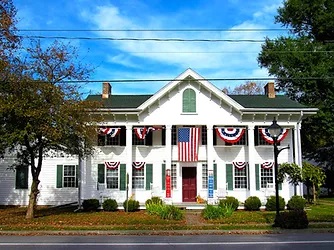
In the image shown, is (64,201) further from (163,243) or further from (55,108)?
(163,243)

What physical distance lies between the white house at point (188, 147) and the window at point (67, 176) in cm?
65

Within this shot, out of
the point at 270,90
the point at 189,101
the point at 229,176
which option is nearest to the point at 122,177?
the point at 189,101

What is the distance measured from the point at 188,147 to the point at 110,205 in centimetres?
612

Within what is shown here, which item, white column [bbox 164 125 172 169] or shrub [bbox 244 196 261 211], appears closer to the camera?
shrub [bbox 244 196 261 211]

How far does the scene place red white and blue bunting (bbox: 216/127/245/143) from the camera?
26.0m

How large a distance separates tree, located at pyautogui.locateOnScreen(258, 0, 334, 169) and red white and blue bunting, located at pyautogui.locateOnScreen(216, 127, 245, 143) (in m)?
9.29

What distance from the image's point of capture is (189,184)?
27234mm

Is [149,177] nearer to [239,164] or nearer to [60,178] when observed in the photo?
[239,164]

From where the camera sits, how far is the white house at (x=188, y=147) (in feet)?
85.7

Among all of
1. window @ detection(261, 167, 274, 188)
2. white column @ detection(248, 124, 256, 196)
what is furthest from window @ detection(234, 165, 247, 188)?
window @ detection(261, 167, 274, 188)

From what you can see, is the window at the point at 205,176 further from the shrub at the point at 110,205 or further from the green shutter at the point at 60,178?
the green shutter at the point at 60,178

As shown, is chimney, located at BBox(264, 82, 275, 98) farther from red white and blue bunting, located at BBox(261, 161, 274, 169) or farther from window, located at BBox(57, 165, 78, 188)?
window, located at BBox(57, 165, 78, 188)

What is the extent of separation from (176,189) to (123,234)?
11.6 meters

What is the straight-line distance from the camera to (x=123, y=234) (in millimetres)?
15586
